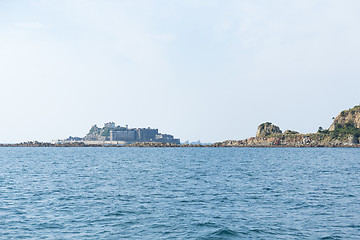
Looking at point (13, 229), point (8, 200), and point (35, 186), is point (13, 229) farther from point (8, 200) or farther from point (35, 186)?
point (35, 186)

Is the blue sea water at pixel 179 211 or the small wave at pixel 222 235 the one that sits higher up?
the blue sea water at pixel 179 211

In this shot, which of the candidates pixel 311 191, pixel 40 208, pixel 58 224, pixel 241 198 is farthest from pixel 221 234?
pixel 311 191

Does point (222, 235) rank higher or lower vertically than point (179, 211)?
lower

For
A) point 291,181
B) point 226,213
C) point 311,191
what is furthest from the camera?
point 291,181

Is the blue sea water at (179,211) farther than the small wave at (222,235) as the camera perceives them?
Yes

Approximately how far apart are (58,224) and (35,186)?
22.2m

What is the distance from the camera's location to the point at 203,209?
99.1ft

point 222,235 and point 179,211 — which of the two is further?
point 179,211

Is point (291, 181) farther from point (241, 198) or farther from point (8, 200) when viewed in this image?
point (8, 200)

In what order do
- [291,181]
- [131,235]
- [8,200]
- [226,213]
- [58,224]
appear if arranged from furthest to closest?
[291,181], [8,200], [226,213], [58,224], [131,235]

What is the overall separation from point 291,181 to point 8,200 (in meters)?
36.1

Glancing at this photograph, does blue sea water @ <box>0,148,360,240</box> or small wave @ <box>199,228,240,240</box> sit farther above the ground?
blue sea water @ <box>0,148,360,240</box>

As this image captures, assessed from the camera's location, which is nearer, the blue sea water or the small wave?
the small wave

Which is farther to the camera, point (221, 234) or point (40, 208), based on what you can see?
point (40, 208)
